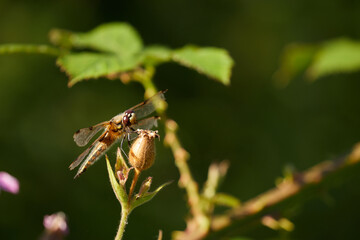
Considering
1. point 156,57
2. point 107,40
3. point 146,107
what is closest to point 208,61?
point 156,57

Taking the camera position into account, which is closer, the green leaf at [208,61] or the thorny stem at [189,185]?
the thorny stem at [189,185]

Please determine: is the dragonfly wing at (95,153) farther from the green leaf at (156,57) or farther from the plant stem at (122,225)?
the green leaf at (156,57)

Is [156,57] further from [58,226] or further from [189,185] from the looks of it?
[58,226]

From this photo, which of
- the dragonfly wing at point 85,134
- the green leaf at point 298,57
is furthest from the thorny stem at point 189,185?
the green leaf at point 298,57

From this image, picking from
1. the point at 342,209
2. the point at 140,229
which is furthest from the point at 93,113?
the point at 342,209

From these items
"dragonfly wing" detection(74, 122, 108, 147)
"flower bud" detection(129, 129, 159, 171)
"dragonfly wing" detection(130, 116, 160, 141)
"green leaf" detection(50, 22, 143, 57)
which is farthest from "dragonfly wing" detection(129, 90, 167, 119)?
"green leaf" detection(50, 22, 143, 57)

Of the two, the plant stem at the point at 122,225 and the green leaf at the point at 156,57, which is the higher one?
the green leaf at the point at 156,57

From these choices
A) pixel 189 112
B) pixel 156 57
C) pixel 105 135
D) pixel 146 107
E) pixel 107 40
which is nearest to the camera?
pixel 105 135
